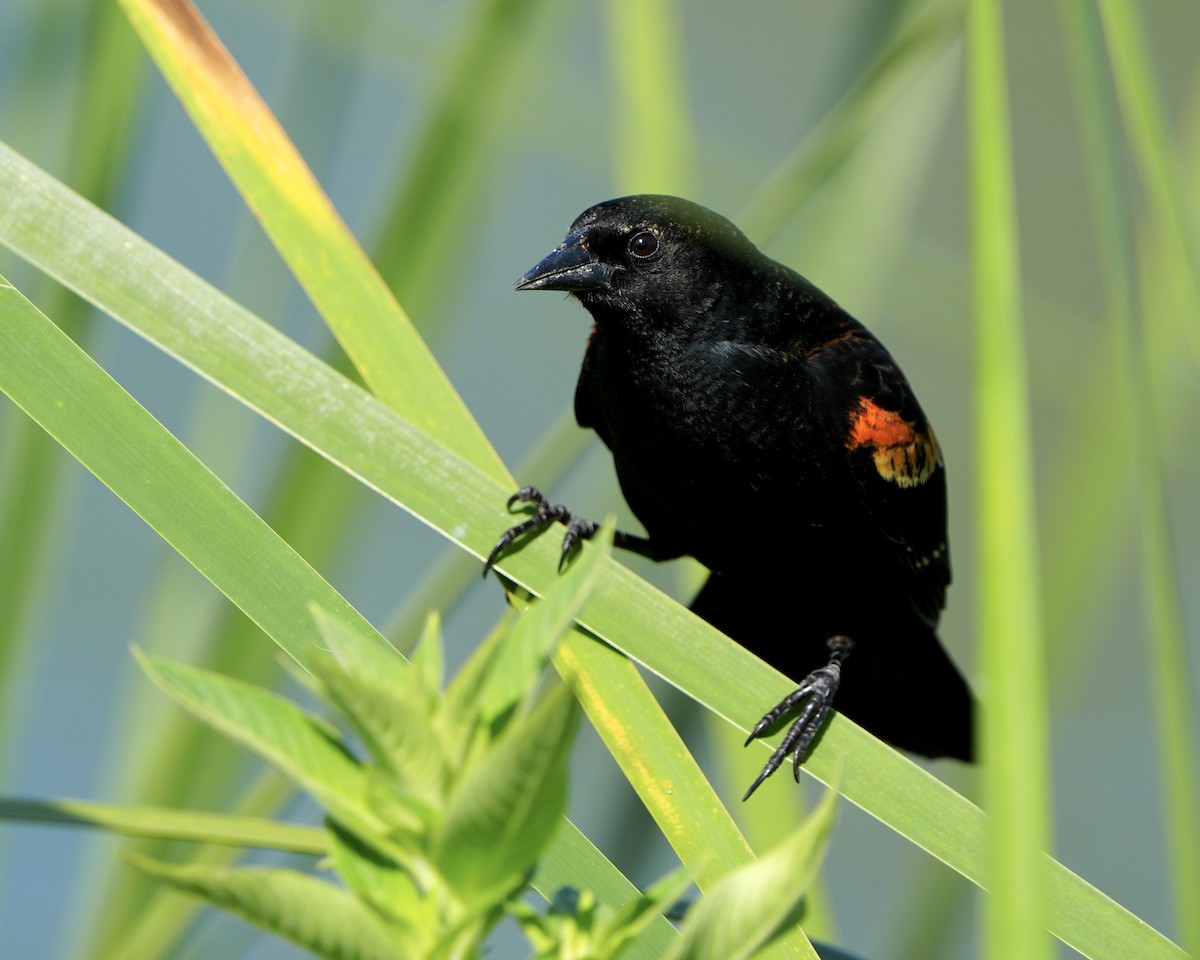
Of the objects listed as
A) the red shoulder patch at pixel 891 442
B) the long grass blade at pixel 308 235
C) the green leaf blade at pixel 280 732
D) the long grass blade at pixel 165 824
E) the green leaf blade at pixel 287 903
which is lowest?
→ the long grass blade at pixel 165 824

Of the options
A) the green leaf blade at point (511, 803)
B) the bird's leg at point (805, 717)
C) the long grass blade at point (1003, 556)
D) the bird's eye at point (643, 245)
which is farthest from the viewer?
the bird's eye at point (643, 245)

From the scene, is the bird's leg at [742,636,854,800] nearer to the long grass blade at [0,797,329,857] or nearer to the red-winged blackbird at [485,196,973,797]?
the red-winged blackbird at [485,196,973,797]

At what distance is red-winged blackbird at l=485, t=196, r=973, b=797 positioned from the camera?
5.37 ft

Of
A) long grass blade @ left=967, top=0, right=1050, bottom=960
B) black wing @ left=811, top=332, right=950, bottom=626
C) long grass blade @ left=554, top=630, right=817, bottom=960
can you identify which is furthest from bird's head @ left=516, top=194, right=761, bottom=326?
long grass blade @ left=967, top=0, right=1050, bottom=960

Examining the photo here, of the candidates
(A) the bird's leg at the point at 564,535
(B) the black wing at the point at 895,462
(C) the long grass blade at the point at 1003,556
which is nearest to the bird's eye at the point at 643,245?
(B) the black wing at the point at 895,462

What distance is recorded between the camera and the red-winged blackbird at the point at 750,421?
1.64 m

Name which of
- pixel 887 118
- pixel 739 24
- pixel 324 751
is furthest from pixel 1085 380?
pixel 739 24

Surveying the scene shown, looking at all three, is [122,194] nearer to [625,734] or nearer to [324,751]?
[625,734]

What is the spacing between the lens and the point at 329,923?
42 cm

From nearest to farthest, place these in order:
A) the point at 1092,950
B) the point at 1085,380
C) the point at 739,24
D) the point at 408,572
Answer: the point at 1092,950 → the point at 1085,380 → the point at 408,572 → the point at 739,24

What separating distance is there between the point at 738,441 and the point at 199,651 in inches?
34.3

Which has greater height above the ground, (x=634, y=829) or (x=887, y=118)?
(x=887, y=118)

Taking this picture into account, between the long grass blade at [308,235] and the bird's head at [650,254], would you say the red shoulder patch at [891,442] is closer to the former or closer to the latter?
the bird's head at [650,254]

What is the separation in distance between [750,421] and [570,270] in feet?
1.05
